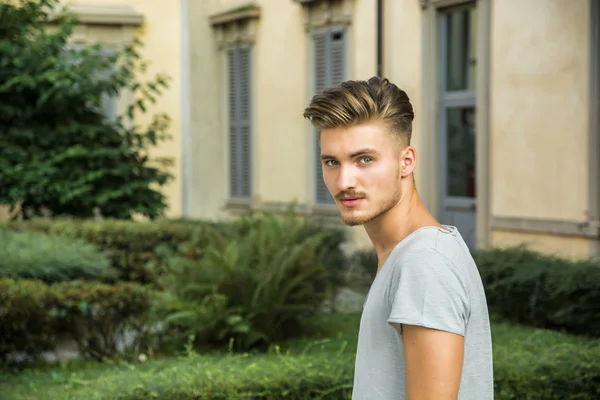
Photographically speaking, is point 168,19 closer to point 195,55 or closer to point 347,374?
point 195,55

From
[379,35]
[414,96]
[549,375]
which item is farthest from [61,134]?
[549,375]

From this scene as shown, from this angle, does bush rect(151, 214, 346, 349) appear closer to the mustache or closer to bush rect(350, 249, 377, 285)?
bush rect(350, 249, 377, 285)

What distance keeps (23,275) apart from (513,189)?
510 centimetres

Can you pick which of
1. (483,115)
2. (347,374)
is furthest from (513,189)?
(347,374)

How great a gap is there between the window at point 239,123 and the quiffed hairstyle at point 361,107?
48.4 ft

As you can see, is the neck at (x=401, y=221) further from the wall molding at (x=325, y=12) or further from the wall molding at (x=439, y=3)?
the wall molding at (x=325, y=12)

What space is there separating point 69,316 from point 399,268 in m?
5.84

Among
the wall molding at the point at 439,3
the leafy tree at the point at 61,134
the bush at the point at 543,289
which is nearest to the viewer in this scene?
the bush at the point at 543,289

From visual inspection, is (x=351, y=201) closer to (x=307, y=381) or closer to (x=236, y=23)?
(x=307, y=381)

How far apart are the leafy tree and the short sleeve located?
1108cm

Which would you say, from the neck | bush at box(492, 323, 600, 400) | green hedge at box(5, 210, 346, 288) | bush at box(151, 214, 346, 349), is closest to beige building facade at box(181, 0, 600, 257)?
green hedge at box(5, 210, 346, 288)

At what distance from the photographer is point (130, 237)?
12.0 m

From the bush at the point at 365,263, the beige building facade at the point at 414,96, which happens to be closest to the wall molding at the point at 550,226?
the beige building facade at the point at 414,96

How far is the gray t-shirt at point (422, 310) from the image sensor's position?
74.7 inches
